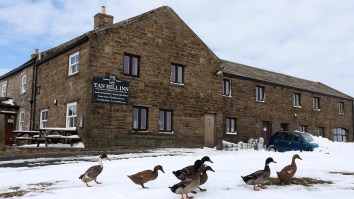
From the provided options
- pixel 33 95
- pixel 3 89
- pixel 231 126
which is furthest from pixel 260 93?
pixel 3 89

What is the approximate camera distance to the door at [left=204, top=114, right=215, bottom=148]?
2533 cm

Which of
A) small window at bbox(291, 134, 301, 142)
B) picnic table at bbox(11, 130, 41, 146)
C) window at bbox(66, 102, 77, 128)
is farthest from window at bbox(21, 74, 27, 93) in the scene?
small window at bbox(291, 134, 301, 142)

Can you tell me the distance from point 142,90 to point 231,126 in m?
9.58

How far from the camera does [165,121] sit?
23.5 metres

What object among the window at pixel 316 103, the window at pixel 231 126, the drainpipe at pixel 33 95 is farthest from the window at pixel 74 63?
the window at pixel 316 103

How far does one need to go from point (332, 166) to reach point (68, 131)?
46.0ft

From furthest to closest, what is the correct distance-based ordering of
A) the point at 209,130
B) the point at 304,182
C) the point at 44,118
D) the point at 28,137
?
the point at 44,118, the point at 209,130, the point at 28,137, the point at 304,182

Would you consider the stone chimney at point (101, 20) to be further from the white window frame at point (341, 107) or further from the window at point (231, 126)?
the white window frame at point (341, 107)

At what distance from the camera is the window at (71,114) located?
2183cm

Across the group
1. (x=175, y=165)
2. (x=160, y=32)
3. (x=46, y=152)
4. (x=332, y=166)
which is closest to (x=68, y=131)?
(x=46, y=152)

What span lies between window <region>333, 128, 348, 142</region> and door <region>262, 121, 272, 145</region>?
10.5 metres

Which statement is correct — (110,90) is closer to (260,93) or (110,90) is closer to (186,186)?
(186,186)

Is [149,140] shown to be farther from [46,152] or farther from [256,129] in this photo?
[256,129]

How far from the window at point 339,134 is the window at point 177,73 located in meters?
21.6
